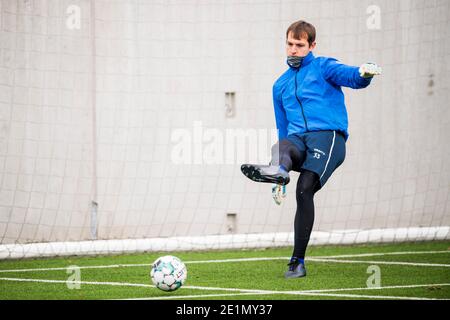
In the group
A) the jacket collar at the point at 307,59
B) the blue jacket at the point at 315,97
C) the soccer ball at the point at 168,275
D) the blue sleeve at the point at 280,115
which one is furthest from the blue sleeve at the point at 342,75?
the soccer ball at the point at 168,275

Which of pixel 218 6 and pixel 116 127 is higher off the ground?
pixel 218 6

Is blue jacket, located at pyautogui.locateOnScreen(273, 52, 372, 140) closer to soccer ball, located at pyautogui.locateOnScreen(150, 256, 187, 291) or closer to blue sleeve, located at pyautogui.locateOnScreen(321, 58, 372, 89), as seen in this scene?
blue sleeve, located at pyautogui.locateOnScreen(321, 58, 372, 89)

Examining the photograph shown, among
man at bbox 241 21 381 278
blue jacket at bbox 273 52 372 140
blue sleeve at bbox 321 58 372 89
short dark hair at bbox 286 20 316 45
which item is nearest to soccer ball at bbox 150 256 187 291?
man at bbox 241 21 381 278

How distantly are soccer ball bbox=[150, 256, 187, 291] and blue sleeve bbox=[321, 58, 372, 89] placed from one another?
1.89 m

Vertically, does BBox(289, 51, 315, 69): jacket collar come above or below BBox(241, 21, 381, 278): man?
above

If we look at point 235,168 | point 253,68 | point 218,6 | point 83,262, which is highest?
point 218,6

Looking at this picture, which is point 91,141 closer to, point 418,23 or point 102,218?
point 102,218

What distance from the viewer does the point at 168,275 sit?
667 cm

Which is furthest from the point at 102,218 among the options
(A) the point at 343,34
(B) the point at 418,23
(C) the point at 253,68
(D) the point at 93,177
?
(B) the point at 418,23

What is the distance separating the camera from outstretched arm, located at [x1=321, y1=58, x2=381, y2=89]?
23.1ft

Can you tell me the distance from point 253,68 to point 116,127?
1694 mm

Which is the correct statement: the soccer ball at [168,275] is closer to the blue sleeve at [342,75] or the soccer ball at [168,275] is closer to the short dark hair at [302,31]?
the blue sleeve at [342,75]

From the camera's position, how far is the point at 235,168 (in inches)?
440

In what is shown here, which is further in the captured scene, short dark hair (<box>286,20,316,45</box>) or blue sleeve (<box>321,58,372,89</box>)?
short dark hair (<box>286,20,316,45</box>)
